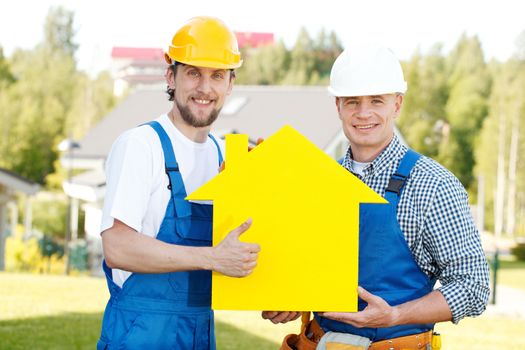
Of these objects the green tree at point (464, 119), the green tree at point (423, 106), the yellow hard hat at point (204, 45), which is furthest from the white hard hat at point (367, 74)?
the green tree at point (464, 119)

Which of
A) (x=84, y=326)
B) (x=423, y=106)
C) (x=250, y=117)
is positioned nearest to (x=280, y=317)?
(x=84, y=326)

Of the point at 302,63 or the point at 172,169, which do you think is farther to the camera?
the point at 302,63

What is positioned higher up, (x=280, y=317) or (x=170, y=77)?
(x=170, y=77)

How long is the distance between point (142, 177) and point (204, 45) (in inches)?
21.4

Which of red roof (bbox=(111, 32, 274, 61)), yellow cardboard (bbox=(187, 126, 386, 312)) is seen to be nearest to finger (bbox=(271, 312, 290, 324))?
yellow cardboard (bbox=(187, 126, 386, 312))

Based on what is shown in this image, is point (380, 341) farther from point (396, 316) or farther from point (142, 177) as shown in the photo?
point (142, 177)

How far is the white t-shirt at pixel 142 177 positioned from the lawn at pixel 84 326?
5.40 meters

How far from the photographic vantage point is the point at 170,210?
10.2 feet

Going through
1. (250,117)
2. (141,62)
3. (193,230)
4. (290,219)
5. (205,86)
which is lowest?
(250,117)

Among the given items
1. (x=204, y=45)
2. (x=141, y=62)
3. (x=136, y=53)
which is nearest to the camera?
(x=204, y=45)

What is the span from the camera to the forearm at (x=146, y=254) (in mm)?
2840

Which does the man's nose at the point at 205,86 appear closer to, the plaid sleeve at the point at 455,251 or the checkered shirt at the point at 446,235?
the checkered shirt at the point at 446,235

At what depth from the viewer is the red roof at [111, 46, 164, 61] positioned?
120m

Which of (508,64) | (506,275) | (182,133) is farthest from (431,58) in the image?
(182,133)
